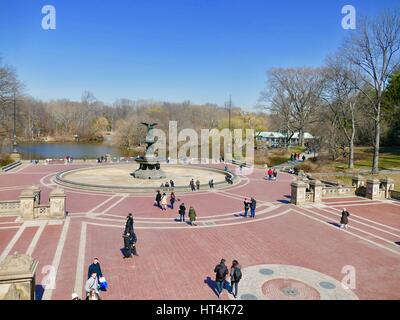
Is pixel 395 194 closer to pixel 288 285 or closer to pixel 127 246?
pixel 288 285

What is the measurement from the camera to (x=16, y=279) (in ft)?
30.0

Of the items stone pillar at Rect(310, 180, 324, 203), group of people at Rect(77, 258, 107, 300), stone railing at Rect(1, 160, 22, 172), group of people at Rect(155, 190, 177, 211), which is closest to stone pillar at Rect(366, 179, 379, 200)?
stone pillar at Rect(310, 180, 324, 203)

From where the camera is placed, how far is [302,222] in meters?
20.3

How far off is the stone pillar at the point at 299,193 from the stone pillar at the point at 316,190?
2.99 ft

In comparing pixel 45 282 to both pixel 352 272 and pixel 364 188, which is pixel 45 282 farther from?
pixel 364 188

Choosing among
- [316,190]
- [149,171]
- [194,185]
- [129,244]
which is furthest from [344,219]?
[149,171]

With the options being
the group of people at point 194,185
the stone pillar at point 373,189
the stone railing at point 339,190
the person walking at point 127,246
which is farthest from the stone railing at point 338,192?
the person walking at point 127,246

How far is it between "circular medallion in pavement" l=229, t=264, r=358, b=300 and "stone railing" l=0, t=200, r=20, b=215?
14.6 meters

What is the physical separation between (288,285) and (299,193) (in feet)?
44.3

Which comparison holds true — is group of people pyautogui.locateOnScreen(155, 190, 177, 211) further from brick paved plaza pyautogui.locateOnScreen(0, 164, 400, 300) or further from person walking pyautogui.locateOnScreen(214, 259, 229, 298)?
person walking pyautogui.locateOnScreen(214, 259, 229, 298)

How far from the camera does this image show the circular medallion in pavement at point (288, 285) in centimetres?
1122
